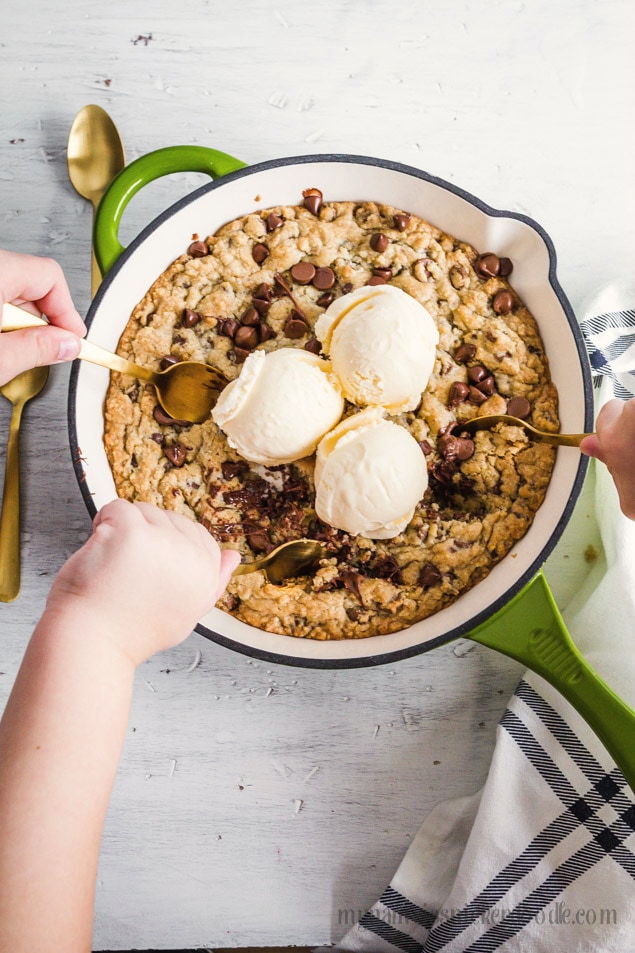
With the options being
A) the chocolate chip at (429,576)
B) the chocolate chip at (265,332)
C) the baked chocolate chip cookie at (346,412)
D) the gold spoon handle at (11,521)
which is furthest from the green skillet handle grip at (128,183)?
the chocolate chip at (429,576)

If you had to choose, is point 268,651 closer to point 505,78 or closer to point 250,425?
point 250,425

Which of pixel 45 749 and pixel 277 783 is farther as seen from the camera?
pixel 277 783

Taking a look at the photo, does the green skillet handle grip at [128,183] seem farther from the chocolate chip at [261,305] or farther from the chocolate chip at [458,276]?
the chocolate chip at [458,276]

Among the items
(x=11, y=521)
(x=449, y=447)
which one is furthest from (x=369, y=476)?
(x=11, y=521)

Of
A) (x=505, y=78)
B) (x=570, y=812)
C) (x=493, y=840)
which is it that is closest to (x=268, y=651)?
(x=493, y=840)

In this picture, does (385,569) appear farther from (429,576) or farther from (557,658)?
(557,658)

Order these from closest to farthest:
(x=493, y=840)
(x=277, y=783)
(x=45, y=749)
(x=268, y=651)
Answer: (x=45, y=749) < (x=268, y=651) < (x=493, y=840) < (x=277, y=783)

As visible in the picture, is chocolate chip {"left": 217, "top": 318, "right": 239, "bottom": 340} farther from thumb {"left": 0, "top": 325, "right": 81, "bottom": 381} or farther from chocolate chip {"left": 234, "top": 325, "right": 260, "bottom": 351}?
thumb {"left": 0, "top": 325, "right": 81, "bottom": 381}
